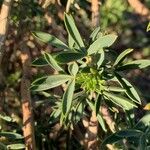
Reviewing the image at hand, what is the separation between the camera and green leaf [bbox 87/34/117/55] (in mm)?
872

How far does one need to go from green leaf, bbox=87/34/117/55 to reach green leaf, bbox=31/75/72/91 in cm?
7

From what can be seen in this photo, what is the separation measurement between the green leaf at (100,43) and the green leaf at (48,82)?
0.07m

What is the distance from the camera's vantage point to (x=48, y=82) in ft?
2.97

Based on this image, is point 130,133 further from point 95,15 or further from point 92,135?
point 95,15

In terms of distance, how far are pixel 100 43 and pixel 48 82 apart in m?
0.12

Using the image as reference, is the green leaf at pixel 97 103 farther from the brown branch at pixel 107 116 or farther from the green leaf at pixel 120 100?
the brown branch at pixel 107 116

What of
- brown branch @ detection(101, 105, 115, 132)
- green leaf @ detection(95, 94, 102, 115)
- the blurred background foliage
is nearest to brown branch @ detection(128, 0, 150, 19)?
the blurred background foliage

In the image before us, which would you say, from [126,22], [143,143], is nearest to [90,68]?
[143,143]

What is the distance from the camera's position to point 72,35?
2.99 ft

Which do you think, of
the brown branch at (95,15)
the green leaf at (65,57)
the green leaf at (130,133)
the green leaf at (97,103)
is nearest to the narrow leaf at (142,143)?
the green leaf at (130,133)

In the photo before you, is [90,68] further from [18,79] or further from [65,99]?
[18,79]

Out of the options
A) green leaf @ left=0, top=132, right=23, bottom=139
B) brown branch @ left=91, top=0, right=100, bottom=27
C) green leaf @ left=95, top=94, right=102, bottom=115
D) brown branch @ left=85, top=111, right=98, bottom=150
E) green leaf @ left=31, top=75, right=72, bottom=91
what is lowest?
brown branch @ left=85, top=111, right=98, bottom=150

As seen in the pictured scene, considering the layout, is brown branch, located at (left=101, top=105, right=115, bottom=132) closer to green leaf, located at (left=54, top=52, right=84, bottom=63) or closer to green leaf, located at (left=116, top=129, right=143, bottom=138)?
green leaf, located at (left=116, top=129, right=143, bottom=138)

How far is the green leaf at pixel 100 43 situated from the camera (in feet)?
2.86
